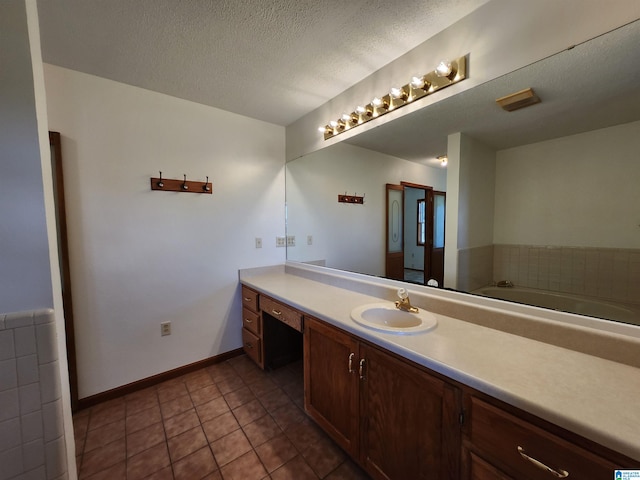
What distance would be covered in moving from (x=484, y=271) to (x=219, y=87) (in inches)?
86.9

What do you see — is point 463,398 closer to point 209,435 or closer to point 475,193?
point 475,193

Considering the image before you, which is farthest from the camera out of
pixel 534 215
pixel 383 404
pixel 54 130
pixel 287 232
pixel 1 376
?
pixel 287 232

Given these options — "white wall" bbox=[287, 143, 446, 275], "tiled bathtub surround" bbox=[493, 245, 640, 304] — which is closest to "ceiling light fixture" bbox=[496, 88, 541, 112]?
"white wall" bbox=[287, 143, 446, 275]

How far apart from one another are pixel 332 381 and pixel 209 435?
0.90 meters

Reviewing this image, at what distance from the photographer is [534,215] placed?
1310mm

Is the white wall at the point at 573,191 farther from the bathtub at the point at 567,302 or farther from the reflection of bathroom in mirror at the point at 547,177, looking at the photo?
the bathtub at the point at 567,302

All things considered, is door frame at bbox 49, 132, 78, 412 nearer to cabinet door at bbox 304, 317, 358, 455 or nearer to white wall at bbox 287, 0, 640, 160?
cabinet door at bbox 304, 317, 358, 455

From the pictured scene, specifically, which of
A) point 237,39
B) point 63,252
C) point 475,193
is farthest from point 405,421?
point 63,252

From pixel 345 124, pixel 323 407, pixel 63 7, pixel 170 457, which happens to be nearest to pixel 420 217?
pixel 345 124

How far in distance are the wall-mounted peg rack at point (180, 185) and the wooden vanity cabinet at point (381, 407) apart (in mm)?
1473

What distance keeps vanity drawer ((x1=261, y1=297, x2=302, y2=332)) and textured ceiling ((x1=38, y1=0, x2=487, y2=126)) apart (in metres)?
1.63

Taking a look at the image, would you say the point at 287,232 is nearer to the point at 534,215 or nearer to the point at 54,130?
the point at 54,130

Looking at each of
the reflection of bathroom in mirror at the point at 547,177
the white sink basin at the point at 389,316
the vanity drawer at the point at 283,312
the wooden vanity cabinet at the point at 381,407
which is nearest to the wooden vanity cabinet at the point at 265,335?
the vanity drawer at the point at 283,312

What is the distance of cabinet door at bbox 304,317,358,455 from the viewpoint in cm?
128
